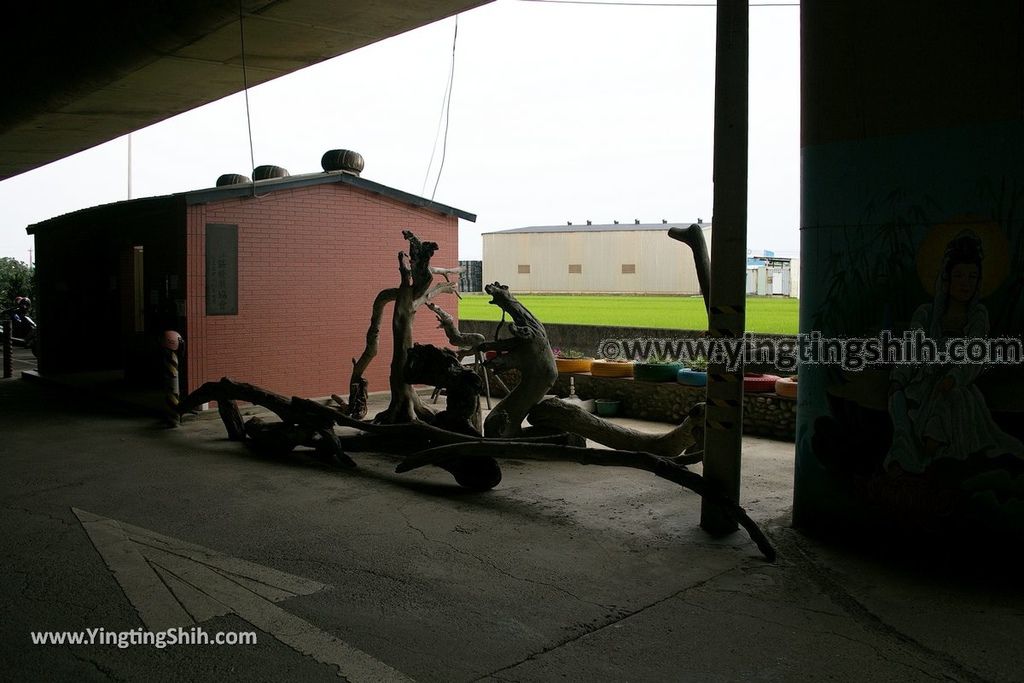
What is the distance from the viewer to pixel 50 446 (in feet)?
34.1

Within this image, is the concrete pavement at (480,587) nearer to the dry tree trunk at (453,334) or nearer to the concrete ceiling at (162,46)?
the dry tree trunk at (453,334)

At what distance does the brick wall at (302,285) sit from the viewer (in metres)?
13.4

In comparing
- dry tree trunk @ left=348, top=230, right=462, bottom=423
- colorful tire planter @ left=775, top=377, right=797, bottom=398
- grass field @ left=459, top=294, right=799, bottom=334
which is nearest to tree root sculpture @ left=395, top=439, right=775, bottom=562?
dry tree trunk @ left=348, top=230, right=462, bottom=423

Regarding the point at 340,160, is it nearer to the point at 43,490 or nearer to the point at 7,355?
the point at 7,355

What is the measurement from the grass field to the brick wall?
8.14 metres

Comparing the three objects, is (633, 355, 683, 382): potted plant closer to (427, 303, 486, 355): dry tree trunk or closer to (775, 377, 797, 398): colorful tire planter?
(775, 377, 797, 398): colorful tire planter

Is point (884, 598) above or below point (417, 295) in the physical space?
below

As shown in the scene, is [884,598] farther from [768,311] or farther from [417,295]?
[768,311]

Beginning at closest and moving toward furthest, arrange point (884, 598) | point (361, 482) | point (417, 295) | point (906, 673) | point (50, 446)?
point (906, 673) < point (884, 598) < point (361, 482) < point (50, 446) < point (417, 295)

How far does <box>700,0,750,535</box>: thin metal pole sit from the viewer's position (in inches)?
255

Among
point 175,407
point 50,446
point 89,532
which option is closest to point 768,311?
point 175,407

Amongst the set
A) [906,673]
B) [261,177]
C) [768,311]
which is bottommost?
[906,673]

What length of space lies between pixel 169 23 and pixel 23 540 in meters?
5.49

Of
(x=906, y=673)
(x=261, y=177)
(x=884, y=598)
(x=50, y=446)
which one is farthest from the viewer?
→ (x=261, y=177)
